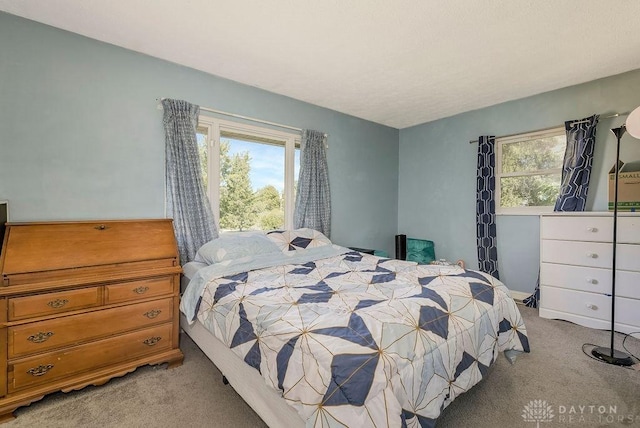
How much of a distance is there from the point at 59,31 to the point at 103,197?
4.08 ft

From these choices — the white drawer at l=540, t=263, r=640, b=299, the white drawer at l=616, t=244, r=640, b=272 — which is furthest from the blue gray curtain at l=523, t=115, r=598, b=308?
the white drawer at l=540, t=263, r=640, b=299

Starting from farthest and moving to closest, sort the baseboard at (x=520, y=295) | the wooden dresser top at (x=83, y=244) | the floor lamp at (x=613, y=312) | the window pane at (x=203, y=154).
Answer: the baseboard at (x=520, y=295), the window pane at (x=203, y=154), the floor lamp at (x=613, y=312), the wooden dresser top at (x=83, y=244)

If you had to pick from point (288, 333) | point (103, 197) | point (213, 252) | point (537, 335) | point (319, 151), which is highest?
point (319, 151)

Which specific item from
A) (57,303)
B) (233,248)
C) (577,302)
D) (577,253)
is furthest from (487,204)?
(57,303)

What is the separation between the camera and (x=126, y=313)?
1.86 m

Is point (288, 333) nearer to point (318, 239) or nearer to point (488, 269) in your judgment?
point (318, 239)

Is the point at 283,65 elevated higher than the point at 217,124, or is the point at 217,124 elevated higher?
the point at 283,65

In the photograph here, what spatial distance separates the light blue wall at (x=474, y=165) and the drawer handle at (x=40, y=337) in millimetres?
4146

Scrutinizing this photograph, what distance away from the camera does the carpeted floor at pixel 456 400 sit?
1.51 m

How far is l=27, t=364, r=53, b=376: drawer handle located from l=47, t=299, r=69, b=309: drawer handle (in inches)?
12.9

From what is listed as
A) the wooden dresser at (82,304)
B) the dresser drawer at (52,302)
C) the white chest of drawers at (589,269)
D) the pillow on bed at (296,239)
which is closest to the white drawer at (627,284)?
the white chest of drawers at (589,269)

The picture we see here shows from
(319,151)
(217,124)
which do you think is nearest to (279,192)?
(319,151)

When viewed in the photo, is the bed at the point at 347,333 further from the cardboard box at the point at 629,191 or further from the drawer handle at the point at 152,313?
the cardboard box at the point at 629,191

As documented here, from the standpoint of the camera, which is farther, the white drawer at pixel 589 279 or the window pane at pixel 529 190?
the window pane at pixel 529 190
